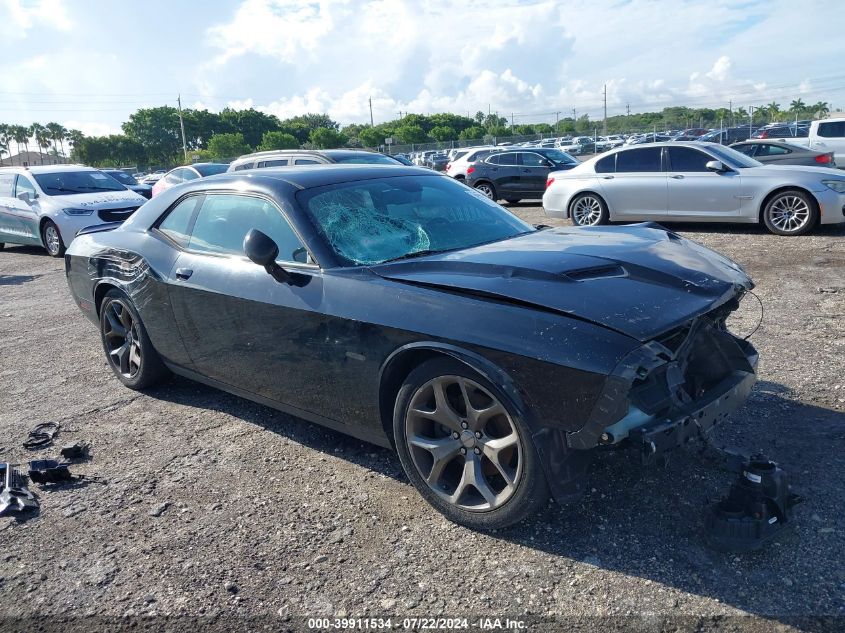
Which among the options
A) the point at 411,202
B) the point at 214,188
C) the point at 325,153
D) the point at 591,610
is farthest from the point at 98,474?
the point at 325,153

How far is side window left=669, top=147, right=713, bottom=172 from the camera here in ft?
34.6

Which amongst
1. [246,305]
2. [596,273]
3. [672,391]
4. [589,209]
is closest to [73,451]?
[246,305]

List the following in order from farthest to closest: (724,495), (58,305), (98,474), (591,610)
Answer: (58,305) → (98,474) → (724,495) → (591,610)

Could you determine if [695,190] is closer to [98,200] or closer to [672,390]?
[672,390]

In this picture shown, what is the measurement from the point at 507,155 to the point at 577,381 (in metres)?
14.7

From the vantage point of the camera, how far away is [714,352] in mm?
3195

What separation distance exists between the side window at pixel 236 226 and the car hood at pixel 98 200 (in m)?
9.31

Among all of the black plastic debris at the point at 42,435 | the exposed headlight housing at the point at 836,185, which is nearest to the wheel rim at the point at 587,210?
the exposed headlight housing at the point at 836,185

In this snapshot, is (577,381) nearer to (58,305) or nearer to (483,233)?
(483,233)

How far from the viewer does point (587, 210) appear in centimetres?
1162

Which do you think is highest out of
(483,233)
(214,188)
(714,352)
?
(214,188)

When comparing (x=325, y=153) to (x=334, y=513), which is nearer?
(x=334, y=513)

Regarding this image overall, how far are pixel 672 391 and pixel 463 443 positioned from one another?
0.89 metres

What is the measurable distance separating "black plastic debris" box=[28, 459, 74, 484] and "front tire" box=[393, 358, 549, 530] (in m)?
1.91
